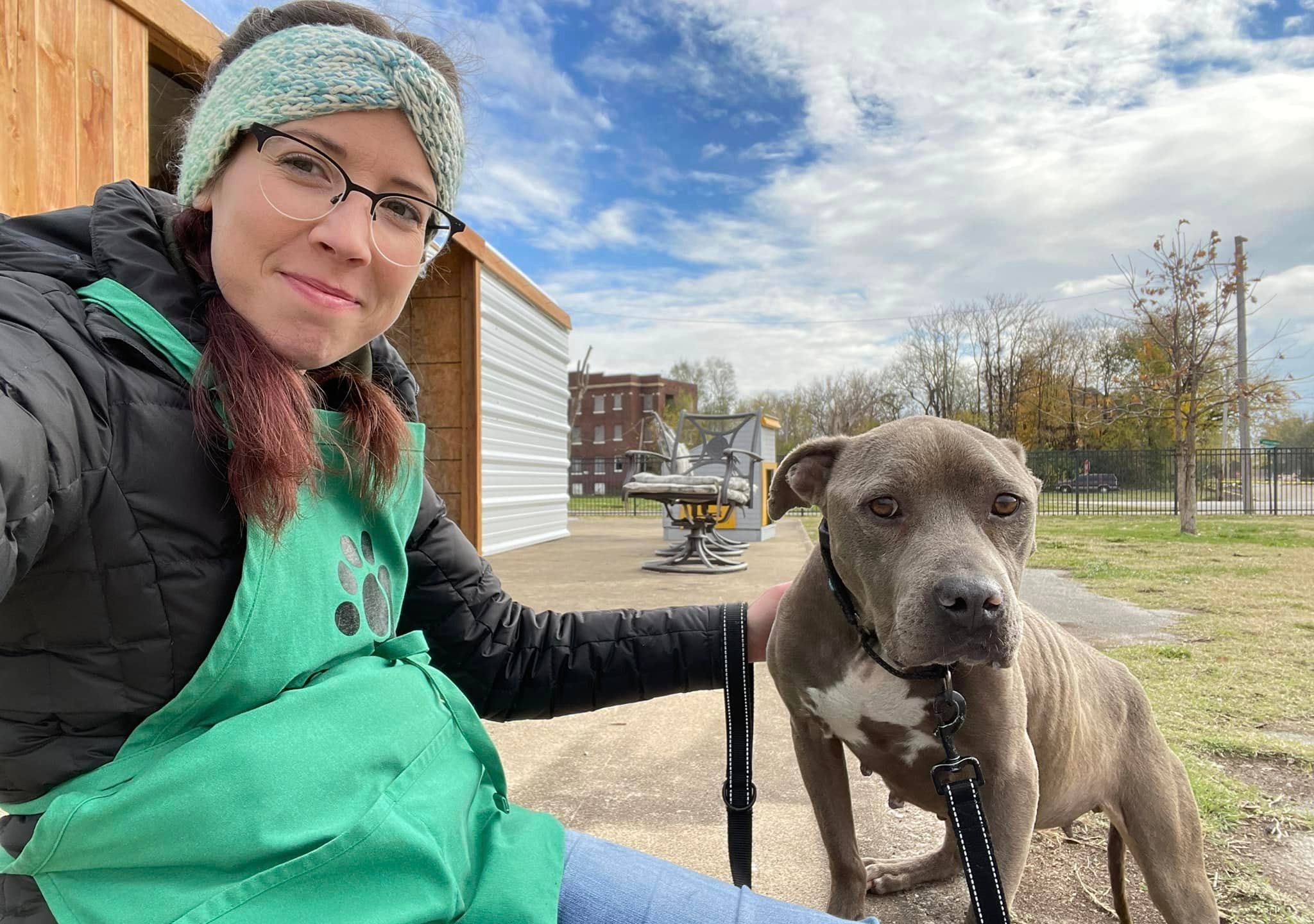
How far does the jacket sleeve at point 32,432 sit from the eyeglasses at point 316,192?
37cm

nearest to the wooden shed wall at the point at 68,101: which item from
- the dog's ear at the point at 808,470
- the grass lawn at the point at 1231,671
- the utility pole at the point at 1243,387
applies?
the dog's ear at the point at 808,470

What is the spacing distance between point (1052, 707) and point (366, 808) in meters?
1.74

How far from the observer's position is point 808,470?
223cm

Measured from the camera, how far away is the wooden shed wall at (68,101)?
3.38 meters

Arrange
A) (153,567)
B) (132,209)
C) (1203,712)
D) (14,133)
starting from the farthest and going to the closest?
(1203,712)
(14,133)
(132,209)
(153,567)

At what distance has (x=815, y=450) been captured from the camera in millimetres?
2203

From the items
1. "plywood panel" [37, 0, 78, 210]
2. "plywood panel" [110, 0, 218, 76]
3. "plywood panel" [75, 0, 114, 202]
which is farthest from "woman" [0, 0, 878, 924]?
"plywood panel" [110, 0, 218, 76]

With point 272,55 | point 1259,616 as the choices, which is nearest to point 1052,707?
point 272,55

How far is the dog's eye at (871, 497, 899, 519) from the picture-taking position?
190 centimetres

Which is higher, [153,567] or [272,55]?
[272,55]

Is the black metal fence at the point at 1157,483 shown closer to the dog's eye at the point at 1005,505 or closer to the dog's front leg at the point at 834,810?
the dog's front leg at the point at 834,810

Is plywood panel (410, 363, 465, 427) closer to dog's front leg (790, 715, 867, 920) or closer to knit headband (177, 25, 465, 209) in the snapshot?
Result: dog's front leg (790, 715, 867, 920)

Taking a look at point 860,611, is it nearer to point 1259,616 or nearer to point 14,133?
point 14,133

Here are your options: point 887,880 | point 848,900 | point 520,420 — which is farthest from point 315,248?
point 520,420
